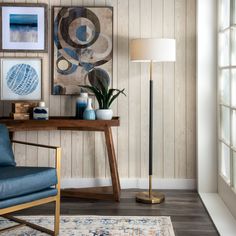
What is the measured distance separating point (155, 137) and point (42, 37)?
1.46 metres

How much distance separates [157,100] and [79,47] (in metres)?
A: 0.91

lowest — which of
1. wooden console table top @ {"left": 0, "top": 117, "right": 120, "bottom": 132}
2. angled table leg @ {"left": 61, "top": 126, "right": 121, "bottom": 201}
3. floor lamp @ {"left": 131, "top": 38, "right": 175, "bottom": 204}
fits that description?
angled table leg @ {"left": 61, "top": 126, "right": 121, "bottom": 201}

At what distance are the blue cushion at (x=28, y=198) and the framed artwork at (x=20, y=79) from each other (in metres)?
1.52

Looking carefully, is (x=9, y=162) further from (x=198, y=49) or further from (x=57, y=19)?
(x=198, y=49)

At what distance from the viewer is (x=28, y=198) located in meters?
2.85

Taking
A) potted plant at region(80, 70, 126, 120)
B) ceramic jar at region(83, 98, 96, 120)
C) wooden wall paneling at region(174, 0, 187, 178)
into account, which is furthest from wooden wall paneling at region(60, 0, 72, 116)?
wooden wall paneling at region(174, 0, 187, 178)

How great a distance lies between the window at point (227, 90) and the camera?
3416 millimetres

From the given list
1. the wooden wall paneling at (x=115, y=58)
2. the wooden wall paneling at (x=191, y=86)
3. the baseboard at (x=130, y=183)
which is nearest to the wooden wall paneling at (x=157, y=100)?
the baseboard at (x=130, y=183)

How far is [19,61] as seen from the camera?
4.28 m

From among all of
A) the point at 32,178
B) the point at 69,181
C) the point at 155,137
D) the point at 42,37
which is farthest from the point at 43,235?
the point at 42,37

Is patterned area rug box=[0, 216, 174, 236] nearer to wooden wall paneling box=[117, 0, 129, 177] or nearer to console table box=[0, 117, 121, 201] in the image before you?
console table box=[0, 117, 121, 201]

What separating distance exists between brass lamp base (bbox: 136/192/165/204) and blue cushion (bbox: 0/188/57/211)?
107cm

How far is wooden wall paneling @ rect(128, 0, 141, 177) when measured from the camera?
14.0ft

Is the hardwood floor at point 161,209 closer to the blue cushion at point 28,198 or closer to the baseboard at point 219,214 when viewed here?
the baseboard at point 219,214
